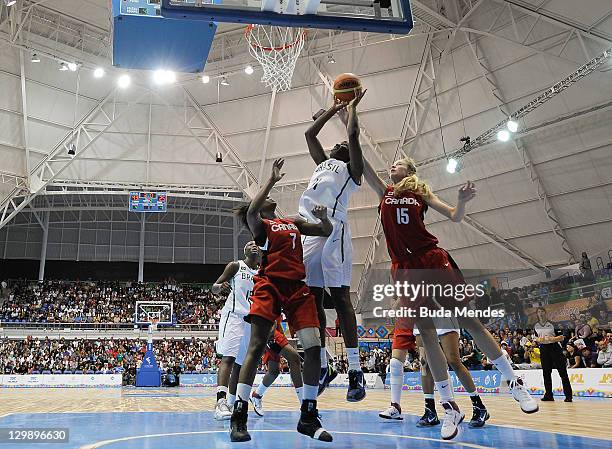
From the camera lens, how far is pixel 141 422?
220 inches

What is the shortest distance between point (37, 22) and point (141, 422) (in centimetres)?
1937

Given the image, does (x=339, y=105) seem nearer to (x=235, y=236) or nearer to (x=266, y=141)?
(x=266, y=141)

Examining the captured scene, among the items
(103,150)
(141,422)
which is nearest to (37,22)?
(103,150)

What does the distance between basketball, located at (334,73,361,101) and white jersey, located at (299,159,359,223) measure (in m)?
0.58

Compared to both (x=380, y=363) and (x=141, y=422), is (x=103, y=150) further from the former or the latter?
(x=141, y=422)

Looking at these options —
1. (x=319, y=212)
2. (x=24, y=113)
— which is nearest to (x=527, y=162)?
(x=319, y=212)

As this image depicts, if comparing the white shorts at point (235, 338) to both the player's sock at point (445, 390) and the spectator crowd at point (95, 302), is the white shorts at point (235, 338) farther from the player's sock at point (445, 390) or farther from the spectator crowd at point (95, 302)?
the spectator crowd at point (95, 302)

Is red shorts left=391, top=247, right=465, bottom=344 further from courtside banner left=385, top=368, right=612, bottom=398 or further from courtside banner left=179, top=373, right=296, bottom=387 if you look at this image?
courtside banner left=179, top=373, right=296, bottom=387

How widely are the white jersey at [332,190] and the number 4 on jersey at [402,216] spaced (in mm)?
475

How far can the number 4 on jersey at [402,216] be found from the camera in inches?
171

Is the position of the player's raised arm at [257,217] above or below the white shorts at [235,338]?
above

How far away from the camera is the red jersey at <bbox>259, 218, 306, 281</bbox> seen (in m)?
4.07

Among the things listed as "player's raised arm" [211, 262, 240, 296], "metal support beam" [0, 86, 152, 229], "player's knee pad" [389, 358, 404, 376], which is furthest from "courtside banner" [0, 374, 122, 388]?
"player's knee pad" [389, 358, 404, 376]

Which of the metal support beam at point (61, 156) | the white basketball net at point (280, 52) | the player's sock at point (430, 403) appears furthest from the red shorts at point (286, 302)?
the metal support beam at point (61, 156)
